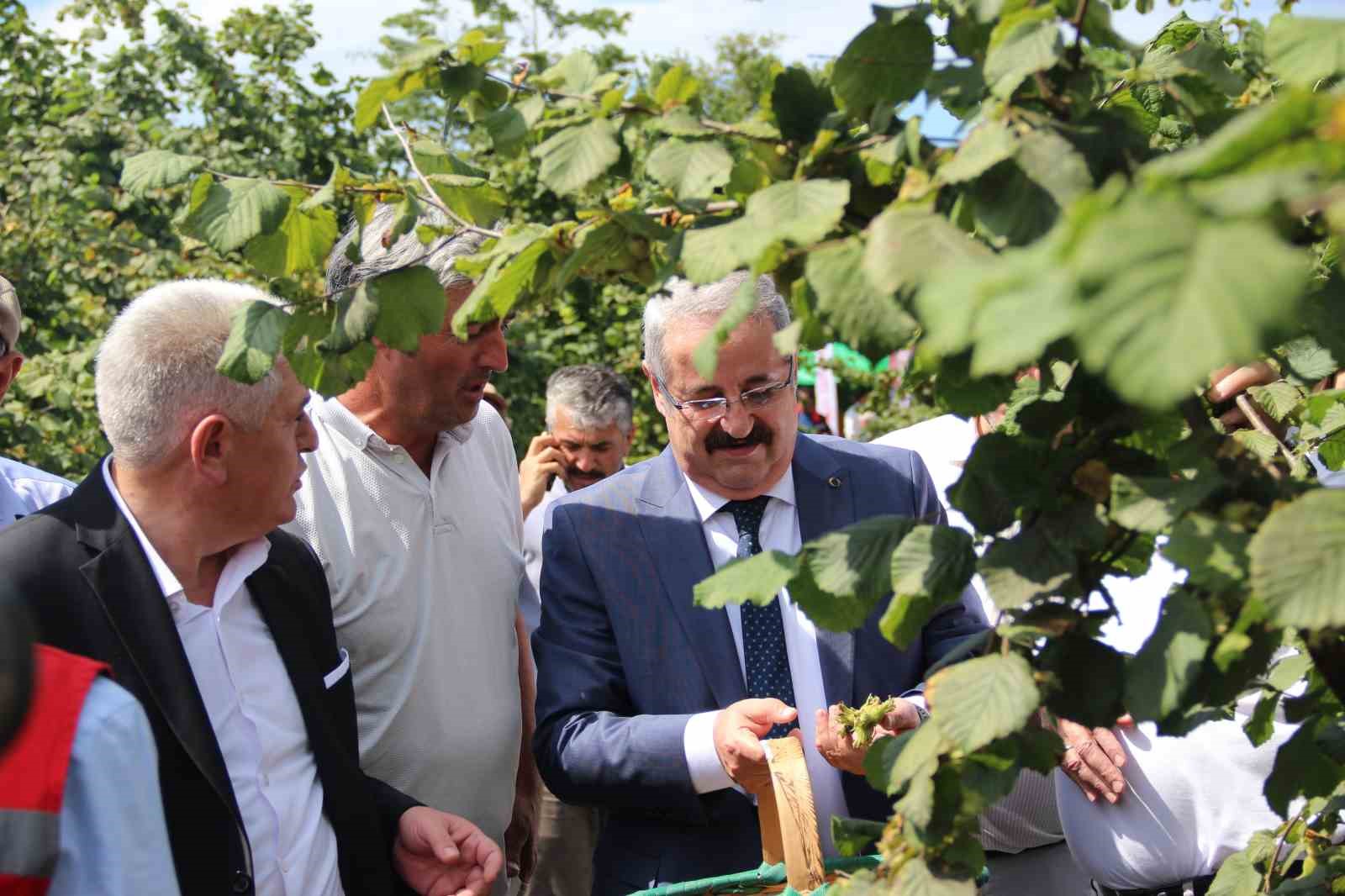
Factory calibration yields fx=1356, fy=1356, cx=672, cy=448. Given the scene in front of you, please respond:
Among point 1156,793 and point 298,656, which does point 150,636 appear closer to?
point 298,656

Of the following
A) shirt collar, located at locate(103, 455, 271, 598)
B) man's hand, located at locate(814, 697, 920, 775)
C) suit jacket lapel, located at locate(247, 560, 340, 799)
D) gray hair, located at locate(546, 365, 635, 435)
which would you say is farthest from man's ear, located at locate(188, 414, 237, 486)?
gray hair, located at locate(546, 365, 635, 435)

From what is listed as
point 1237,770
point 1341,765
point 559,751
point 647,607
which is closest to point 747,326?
point 647,607

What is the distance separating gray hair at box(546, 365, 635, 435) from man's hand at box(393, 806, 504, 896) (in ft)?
8.93

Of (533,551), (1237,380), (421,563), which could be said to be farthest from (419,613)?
(1237,380)

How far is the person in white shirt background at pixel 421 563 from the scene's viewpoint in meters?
2.93

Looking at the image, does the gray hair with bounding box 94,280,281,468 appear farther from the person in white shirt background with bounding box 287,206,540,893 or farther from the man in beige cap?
the man in beige cap

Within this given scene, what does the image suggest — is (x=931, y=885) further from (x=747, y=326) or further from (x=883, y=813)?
(x=747, y=326)

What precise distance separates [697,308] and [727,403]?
20cm

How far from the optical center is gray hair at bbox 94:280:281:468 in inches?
86.4

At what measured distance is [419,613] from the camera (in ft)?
9.79

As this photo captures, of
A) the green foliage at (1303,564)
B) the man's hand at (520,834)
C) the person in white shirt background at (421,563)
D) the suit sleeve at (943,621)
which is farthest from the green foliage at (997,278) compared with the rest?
the man's hand at (520,834)

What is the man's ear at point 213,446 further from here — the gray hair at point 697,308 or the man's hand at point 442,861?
the gray hair at point 697,308

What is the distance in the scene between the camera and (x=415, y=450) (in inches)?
124

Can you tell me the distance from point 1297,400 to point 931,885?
4.67 ft
